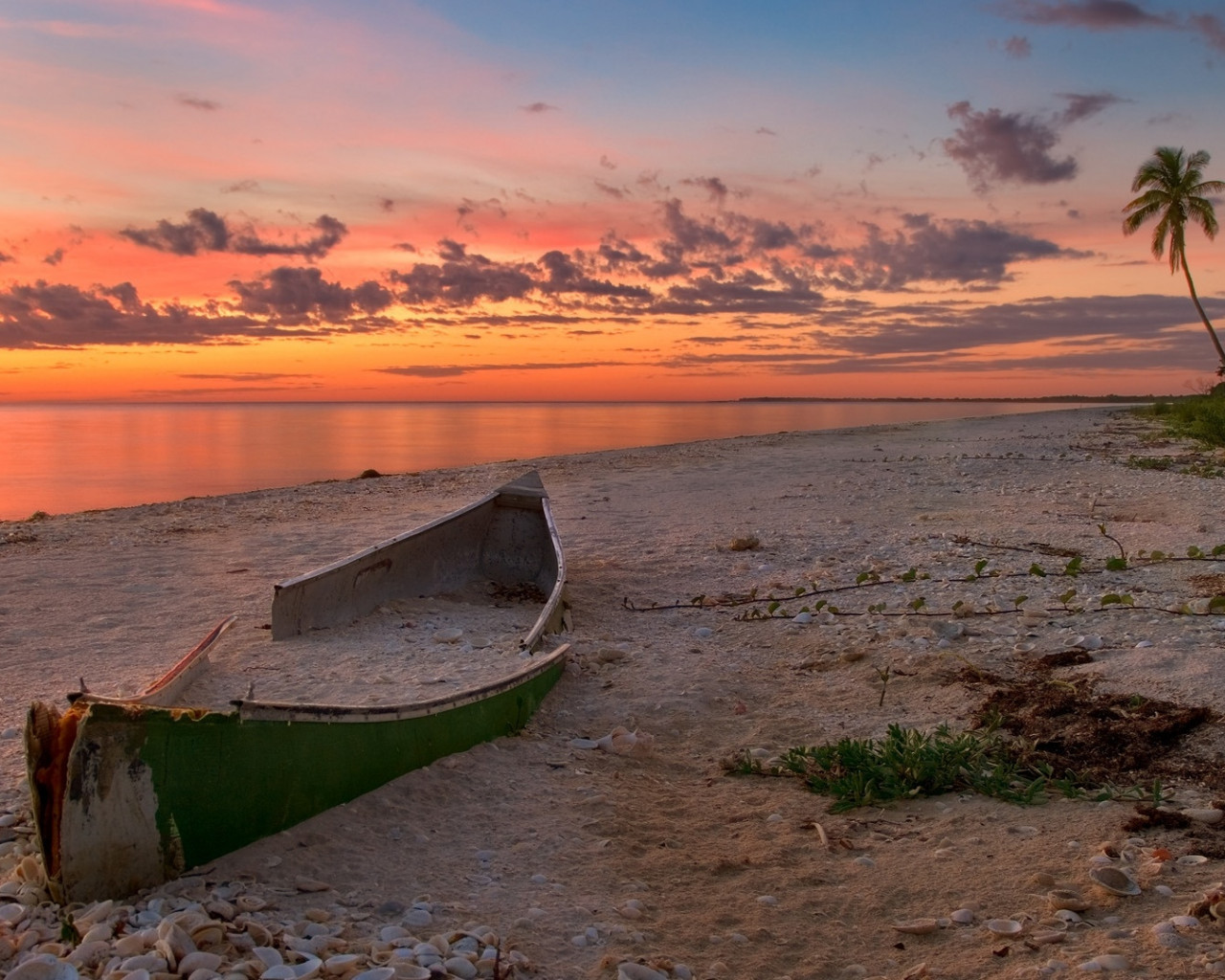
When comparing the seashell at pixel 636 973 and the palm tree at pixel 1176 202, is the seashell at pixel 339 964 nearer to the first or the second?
the seashell at pixel 636 973

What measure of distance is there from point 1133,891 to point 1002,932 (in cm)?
48

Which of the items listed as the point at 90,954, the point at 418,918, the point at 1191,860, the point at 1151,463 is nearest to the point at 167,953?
the point at 90,954

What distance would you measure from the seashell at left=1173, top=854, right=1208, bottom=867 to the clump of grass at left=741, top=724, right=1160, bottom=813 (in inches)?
19.5

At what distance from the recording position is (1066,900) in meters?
2.86

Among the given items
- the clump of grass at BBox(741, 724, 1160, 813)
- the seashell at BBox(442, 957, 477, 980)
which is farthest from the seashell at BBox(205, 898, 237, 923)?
the clump of grass at BBox(741, 724, 1160, 813)

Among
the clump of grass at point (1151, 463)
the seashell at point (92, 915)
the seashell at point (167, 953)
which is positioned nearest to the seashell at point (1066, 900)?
the seashell at point (167, 953)

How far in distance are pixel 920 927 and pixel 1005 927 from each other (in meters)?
0.24

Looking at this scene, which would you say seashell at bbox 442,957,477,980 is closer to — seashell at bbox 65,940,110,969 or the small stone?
the small stone

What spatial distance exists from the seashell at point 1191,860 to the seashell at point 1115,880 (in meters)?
0.22

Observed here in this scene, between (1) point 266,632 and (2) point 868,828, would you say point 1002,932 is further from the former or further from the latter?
(1) point 266,632

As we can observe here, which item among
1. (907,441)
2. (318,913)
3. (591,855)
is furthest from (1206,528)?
(907,441)

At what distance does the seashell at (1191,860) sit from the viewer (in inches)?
119

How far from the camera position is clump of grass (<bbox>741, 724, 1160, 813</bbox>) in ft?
12.2

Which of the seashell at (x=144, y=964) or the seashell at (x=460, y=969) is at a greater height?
the seashell at (x=144, y=964)
